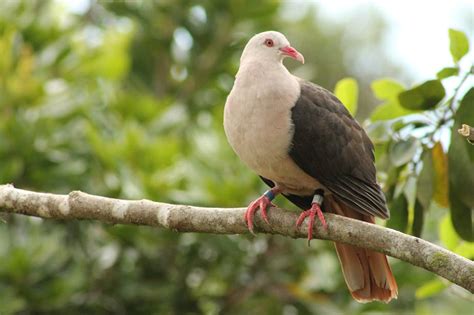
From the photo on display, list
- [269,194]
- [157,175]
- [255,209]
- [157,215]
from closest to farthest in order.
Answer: [157,215] < [255,209] < [269,194] < [157,175]

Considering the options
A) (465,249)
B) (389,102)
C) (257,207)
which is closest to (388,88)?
(389,102)

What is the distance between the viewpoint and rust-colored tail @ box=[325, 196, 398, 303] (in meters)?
3.78

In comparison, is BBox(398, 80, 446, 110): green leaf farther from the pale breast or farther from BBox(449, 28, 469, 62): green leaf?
the pale breast

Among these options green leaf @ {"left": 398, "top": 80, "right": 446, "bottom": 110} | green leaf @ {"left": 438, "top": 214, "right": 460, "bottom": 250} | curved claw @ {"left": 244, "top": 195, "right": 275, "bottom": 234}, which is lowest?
green leaf @ {"left": 438, "top": 214, "right": 460, "bottom": 250}

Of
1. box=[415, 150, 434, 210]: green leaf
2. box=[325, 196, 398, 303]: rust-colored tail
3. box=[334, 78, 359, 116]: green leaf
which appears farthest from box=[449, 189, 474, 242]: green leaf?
box=[334, 78, 359, 116]: green leaf

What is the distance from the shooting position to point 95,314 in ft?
16.5

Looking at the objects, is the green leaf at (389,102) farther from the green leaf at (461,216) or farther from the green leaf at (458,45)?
the green leaf at (461,216)

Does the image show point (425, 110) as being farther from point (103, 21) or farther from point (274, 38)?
point (103, 21)

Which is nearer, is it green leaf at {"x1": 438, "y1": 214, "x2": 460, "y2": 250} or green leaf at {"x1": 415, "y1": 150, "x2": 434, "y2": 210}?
green leaf at {"x1": 415, "y1": 150, "x2": 434, "y2": 210}

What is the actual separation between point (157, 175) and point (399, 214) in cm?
189

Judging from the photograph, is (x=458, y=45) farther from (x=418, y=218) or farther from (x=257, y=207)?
(x=257, y=207)

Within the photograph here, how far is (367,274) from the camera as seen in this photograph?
3.81 metres

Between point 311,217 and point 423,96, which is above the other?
point 423,96

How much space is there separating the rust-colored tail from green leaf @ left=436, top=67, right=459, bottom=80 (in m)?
0.67
